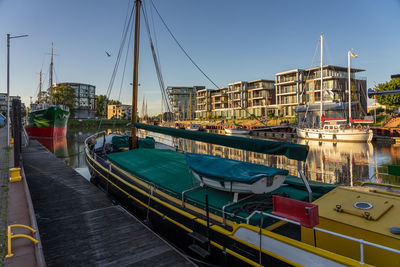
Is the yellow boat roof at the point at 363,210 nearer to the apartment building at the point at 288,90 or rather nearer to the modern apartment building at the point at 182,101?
the apartment building at the point at 288,90

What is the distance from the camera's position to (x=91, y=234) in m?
7.25

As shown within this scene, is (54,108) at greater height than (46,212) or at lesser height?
greater

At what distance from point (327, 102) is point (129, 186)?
64339mm

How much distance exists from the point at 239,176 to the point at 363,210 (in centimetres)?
276

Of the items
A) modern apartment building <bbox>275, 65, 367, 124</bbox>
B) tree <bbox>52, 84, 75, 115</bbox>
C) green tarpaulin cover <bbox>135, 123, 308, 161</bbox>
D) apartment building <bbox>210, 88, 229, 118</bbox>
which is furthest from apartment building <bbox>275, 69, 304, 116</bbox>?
tree <bbox>52, 84, 75, 115</bbox>

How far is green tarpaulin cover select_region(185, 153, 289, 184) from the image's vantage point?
600 cm

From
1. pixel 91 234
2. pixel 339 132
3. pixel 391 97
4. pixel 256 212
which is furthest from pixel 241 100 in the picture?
pixel 256 212

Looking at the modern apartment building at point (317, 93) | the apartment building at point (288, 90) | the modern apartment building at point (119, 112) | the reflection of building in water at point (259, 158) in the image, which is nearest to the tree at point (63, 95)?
the modern apartment building at point (119, 112)

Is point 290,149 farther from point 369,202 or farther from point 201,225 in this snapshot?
point 201,225

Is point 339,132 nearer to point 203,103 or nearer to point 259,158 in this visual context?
point 259,158

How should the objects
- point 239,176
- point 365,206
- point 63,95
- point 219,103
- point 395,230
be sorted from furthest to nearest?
point 219,103, point 63,95, point 239,176, point 365,206, point 395,230

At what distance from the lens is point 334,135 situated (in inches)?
1651

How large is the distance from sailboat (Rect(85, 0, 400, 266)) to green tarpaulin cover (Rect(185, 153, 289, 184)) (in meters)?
0.03

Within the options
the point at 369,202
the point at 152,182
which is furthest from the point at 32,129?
the point at 369,202
